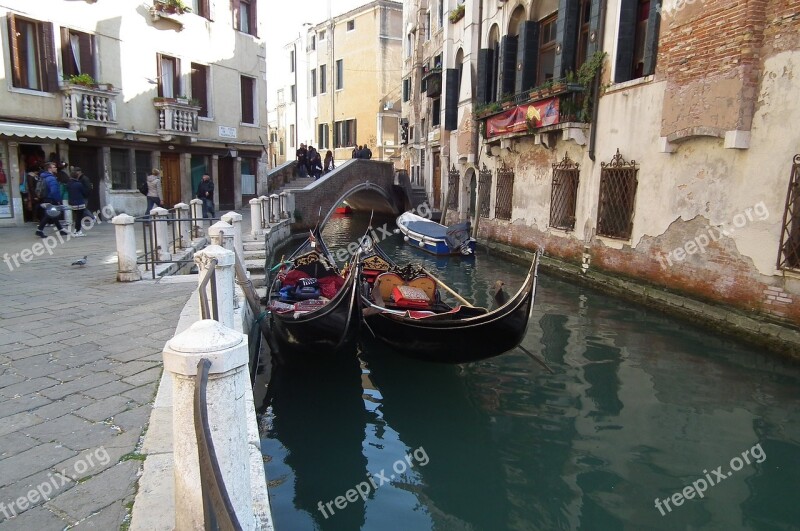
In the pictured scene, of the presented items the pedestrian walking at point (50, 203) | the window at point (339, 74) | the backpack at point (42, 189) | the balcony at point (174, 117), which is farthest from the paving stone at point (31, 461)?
the window at point (339, 74)

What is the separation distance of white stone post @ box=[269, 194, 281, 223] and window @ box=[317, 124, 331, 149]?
44.2 ft

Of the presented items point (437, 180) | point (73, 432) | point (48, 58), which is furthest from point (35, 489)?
point (437, 180)

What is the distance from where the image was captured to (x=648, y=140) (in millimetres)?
6848

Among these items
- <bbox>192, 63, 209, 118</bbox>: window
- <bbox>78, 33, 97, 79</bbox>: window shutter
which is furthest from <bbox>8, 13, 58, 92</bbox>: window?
<bbox>192, 63, 209, 118</bbox>: window

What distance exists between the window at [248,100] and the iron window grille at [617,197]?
32.1 ft

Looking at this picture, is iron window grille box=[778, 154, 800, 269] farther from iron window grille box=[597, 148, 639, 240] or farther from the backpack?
the backpack

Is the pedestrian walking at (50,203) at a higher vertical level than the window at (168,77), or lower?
lower

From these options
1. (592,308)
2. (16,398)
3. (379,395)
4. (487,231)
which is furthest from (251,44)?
(16,398)

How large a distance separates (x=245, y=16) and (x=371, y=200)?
8147mm

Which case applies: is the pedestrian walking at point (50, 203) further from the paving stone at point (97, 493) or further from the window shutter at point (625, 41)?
the window shutter at point (625, 41)

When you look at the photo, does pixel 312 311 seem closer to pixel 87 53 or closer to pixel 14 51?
pixel 14 51

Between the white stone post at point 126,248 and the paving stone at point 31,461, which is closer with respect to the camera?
the paving stone at point 31,461

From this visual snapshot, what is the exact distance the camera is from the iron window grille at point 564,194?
28.5ft

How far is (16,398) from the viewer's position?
2492 mm
